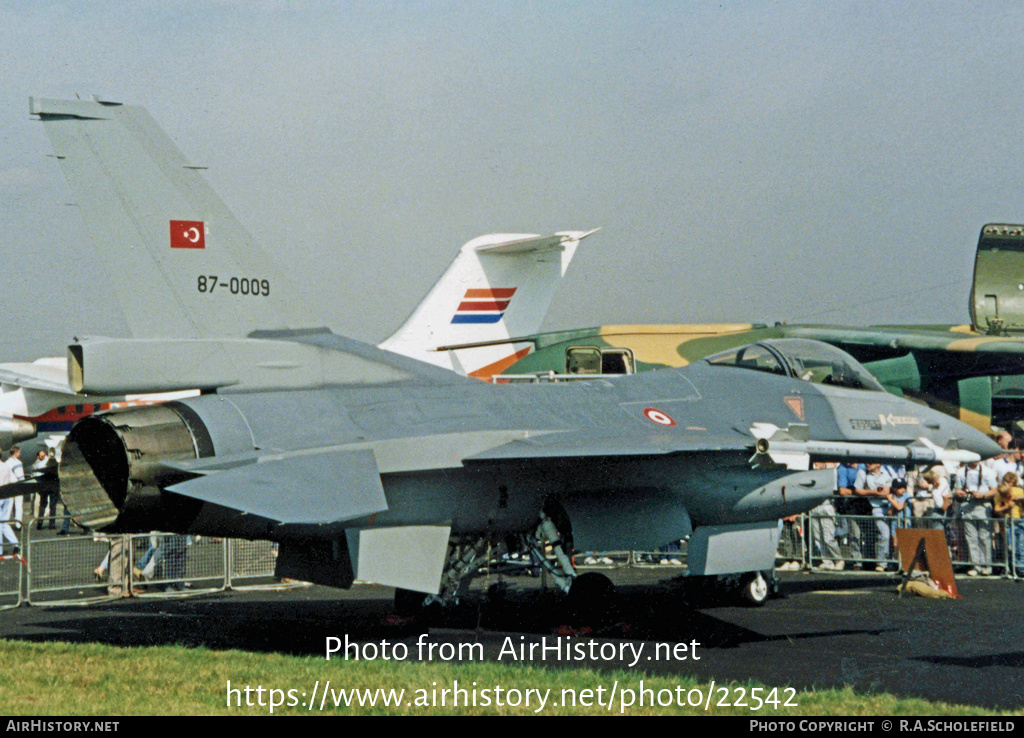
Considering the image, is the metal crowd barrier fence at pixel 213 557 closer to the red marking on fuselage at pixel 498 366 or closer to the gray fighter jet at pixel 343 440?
the gray fighter jet at pixel 343 440

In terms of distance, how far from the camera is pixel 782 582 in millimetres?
13680

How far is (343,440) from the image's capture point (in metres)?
8.51

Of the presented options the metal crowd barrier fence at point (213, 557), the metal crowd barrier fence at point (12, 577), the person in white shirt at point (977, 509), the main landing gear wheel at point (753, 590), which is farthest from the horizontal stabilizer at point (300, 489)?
the person in white shirt at point (977, 509)

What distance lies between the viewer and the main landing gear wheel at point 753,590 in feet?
37.7

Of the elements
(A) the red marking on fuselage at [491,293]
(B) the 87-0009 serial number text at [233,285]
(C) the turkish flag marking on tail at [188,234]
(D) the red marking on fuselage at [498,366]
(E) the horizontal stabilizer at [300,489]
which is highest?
(A) the red marking on fuselage at [491,293]

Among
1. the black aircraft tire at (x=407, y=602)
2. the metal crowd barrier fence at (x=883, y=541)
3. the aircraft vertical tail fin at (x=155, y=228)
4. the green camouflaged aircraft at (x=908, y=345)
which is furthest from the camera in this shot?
→ the green camouflaged aircraft at (x=908, y=345)

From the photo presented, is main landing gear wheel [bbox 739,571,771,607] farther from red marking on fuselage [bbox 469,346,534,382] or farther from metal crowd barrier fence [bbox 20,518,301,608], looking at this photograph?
red marking on fuselage [bbox 469,346,534,382]

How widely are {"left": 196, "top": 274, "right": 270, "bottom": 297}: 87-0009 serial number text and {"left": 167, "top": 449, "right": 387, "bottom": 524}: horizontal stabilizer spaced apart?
6.81 ft

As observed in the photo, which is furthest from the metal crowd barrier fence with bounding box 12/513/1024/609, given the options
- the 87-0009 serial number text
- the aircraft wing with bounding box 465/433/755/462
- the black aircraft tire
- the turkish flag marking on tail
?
the turkish flag marking on tail

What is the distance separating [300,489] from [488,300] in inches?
456

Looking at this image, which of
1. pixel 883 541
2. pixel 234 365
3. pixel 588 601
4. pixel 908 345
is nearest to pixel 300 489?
pixel 234 365

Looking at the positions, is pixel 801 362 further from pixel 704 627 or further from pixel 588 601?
pixel 588 601

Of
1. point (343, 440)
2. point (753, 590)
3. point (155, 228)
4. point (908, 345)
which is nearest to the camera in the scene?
point (343, 440)

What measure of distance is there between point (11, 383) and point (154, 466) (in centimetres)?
1600
